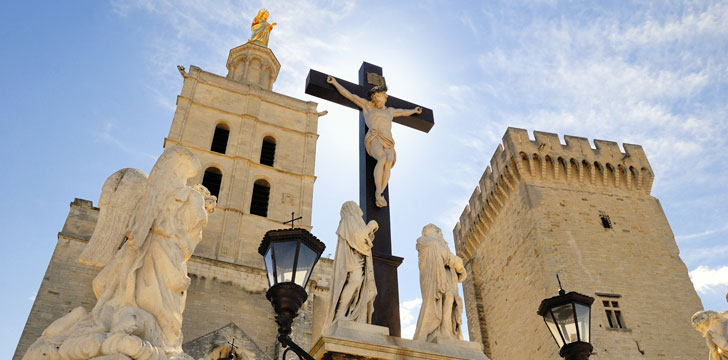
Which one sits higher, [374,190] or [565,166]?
[565,166]

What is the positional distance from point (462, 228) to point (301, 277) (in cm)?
2007

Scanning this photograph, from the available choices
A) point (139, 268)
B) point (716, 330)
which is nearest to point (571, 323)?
point (716, 330)

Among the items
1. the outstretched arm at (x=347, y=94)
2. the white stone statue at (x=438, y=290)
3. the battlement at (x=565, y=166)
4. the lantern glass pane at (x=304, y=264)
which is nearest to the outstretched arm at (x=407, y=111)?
the outstretched arm at (x=347, y=94)

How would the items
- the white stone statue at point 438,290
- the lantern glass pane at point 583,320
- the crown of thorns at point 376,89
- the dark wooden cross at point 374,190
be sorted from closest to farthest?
1. the white stone statue at point 438,290
2. the dark wooden cross at point 374,190
3. the lantern glass pane at point 583,320
4. the crown of thorns at point 376,89

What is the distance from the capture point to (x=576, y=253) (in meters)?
16.4

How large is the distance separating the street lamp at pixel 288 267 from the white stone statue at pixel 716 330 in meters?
3.58

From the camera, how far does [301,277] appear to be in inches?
145

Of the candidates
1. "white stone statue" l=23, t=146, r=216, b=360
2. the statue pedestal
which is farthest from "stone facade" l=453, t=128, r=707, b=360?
"white stone statue" l=23, t=146, r=216, b=360

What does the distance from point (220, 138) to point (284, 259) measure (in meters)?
22.6

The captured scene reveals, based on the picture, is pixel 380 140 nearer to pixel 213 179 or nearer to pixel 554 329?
pixel 554 329

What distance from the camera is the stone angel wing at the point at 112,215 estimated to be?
11.3ft

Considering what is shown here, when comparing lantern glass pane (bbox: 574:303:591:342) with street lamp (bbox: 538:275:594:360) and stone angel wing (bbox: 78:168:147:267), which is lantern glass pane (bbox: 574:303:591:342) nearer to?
street lamp (bbox: 538:275:594:360)

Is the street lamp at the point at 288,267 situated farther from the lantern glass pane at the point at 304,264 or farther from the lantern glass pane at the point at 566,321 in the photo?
the lantern glass pane at the point at 566,321

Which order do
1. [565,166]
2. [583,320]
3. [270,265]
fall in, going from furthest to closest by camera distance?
[565,166] → [583,320] → [270,265]
